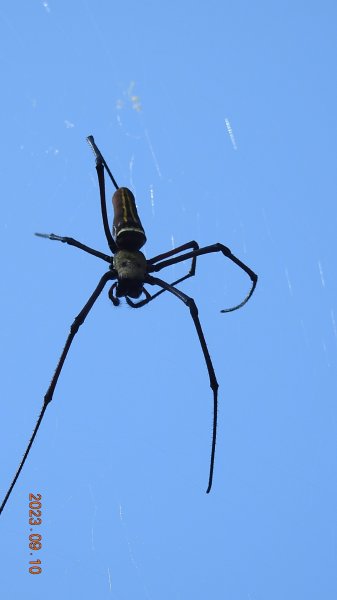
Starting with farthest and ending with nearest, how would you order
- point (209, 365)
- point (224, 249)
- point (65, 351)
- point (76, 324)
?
point (224, 249) < point (209, 365) < point (76, 324) < point (65, 351)

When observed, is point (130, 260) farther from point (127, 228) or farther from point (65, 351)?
point (65, 351)

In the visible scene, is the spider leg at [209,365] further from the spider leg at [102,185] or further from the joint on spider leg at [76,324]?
the joint on spider leg at [76,324]

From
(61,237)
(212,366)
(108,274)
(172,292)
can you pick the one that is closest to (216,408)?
(212,366)

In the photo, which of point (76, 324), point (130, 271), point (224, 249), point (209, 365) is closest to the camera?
point (76, 324)

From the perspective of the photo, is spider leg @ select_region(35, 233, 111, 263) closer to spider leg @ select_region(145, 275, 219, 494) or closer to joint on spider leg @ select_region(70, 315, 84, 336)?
joint on spider leg @ select_region(70, 315, 84, 336)

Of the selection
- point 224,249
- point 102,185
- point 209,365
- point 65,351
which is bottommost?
point 209,365

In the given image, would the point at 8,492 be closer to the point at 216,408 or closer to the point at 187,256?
the point at 216,408

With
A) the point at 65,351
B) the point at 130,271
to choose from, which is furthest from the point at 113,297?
the point at 65,351
